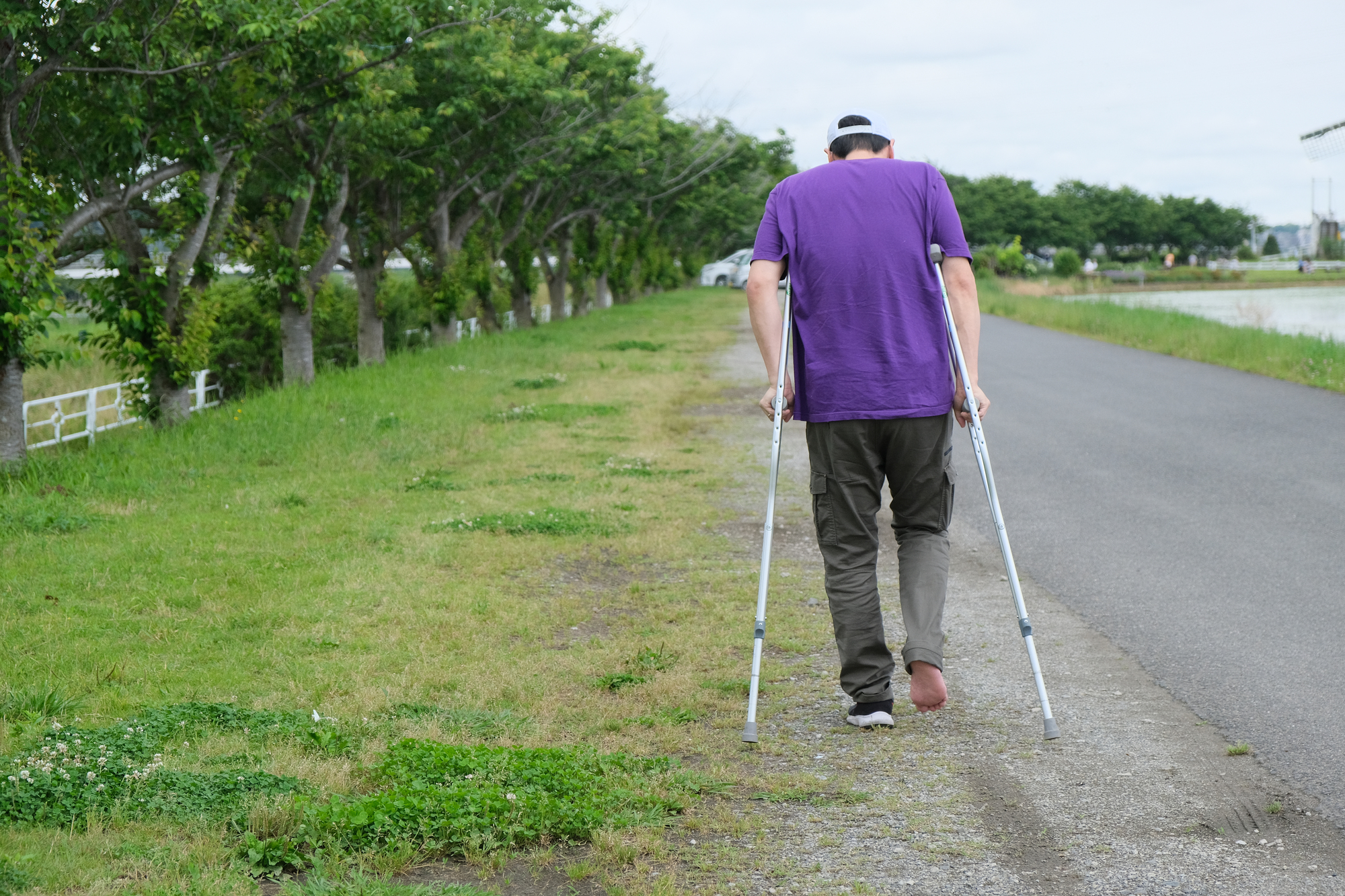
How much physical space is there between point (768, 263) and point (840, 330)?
0.38 meters

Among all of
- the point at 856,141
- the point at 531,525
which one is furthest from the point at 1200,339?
the point at 856,141

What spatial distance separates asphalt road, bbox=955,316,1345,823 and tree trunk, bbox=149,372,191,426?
8087 millimetres

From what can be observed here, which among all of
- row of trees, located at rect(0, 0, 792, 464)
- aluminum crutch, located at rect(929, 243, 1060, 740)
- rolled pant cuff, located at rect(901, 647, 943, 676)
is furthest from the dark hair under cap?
row of trees, located at rect(0, 0, 792, 464)

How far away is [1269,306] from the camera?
32.0 m

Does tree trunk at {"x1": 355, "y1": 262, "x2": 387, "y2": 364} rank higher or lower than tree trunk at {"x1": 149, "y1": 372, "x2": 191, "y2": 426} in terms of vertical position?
higher

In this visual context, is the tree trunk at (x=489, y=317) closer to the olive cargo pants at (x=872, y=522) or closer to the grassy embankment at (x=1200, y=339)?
the grassy embankment at (x=1200, y=339)

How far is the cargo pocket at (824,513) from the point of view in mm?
4738

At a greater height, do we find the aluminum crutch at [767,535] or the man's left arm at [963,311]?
the man's left arm at [963,311]

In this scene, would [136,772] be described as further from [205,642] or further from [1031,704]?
[1031,704]

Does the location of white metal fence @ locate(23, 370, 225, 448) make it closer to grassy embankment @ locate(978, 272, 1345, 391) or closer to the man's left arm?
the man's left arm

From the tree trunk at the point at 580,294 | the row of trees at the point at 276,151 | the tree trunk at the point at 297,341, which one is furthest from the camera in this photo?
the tree trunk at the point at 580,294

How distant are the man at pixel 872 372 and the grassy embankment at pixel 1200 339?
13.1m

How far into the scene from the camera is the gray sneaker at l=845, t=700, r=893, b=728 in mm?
4645

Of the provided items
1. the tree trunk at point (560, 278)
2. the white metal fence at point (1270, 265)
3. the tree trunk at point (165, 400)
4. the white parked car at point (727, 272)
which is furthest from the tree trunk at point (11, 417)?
the white metal fence at point (1270, 265)
